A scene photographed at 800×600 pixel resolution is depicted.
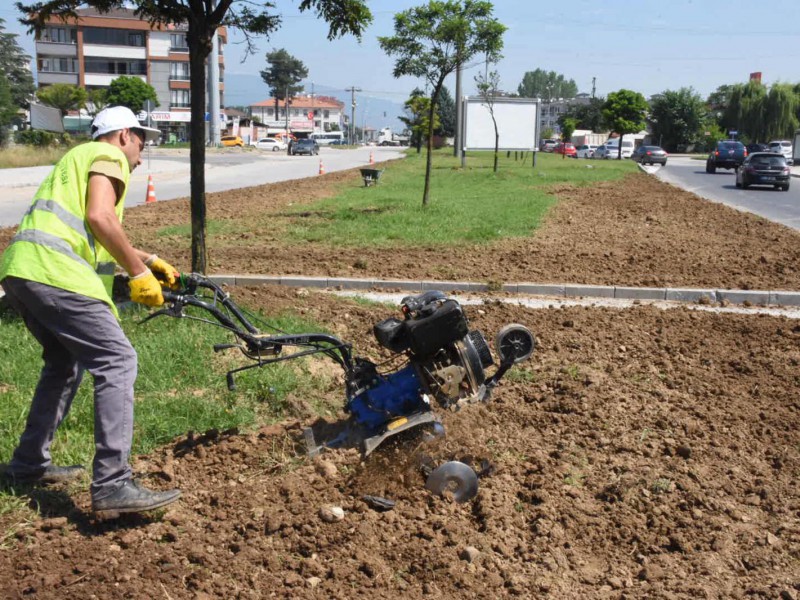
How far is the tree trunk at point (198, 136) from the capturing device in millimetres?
8000

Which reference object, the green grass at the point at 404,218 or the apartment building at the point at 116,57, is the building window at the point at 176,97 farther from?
the green grass at the point at 404,218

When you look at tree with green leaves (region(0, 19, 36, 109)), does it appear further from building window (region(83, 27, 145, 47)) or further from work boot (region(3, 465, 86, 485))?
work boot (region(3, 465, 86, 485))

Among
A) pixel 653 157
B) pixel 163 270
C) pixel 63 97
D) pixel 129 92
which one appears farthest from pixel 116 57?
pixel 163 270

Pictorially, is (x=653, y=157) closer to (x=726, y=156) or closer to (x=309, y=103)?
(x=726, y=156)

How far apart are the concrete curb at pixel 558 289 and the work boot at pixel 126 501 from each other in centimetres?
573

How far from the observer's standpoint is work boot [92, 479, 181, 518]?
12.0ft

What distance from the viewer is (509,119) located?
142 feet

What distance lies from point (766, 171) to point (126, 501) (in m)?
30.5

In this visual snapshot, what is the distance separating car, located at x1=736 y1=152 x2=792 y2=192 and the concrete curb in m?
22.6

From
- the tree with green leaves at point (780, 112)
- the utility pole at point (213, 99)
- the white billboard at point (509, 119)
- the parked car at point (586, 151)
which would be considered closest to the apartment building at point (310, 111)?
the utility pole at point (213, 99)

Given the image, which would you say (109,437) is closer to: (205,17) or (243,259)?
(205,17)

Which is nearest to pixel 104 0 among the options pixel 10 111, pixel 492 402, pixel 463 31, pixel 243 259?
pixel 243 259

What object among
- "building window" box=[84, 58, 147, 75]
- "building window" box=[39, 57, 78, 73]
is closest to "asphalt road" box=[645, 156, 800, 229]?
"building window" box=[84, 58, 147, 75]

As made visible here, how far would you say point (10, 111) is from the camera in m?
44.3
